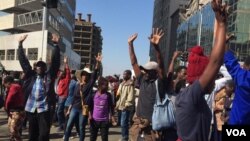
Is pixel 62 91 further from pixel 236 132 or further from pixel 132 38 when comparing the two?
pixel 236 132

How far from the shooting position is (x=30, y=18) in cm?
5844

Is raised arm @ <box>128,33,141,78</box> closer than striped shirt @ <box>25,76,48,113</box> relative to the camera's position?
Yes

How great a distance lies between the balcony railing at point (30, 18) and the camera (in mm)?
57531

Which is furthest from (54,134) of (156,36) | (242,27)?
(242,27)

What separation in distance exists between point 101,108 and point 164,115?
459cm

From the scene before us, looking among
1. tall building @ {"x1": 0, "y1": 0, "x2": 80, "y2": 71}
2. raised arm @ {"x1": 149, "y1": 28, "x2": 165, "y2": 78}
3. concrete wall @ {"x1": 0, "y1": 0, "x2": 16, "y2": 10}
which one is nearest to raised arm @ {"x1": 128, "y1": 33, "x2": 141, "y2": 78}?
raised arm @ {"x1": 149, "y1": 28, "x2": 165, "y2": 78}

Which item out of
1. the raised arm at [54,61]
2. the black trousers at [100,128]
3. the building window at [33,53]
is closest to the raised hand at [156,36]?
the raised arm at [54,61]

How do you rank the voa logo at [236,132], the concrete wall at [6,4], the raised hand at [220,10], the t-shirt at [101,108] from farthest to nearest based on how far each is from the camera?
1. the concrete wall at [6,4]
2. the t-shirt at [101,108]
3. the raised hand at [220,10]
4. the voa logo at [236,132]

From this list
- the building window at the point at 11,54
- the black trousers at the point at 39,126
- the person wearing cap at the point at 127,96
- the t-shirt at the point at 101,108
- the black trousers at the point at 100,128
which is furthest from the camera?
the building window at the point at 11,54

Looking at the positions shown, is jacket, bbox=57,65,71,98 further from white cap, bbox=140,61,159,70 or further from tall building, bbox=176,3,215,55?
tall building, bbox=176,3,215,55

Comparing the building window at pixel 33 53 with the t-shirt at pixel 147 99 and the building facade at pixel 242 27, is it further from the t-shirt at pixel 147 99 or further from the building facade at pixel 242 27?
the t-shirt at pixel 147 99

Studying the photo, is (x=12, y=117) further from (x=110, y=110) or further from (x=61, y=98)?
(x=61, y=98)

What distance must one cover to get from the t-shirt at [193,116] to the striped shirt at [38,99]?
492cm

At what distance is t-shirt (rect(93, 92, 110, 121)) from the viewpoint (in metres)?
10.8
